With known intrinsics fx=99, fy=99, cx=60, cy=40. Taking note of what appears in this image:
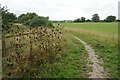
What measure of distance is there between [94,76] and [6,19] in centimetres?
637

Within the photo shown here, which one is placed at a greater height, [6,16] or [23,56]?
[6,16]

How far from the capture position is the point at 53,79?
3740mm

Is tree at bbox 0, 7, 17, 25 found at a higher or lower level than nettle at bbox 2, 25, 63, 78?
higher

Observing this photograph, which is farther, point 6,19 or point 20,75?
point 6,19

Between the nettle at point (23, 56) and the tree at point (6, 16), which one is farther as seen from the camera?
the tree at point (6, 16)

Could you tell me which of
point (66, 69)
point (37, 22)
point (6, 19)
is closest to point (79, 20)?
point (37, 22)

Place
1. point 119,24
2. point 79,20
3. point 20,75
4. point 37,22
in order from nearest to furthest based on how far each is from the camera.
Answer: point 20,75, point 119,24, point 37,22, point 79,20

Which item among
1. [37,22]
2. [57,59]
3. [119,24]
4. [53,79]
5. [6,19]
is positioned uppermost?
[37,22]

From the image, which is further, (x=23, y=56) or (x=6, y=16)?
(x=6, y=16)

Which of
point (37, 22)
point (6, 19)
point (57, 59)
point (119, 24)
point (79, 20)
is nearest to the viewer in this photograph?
point (119, 24)

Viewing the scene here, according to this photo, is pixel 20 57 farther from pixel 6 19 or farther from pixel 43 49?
pixel 6 19

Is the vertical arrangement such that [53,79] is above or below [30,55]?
below

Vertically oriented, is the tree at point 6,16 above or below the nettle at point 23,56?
above

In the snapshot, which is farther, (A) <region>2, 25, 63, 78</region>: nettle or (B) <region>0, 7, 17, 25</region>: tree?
(B) <region>0, 7, 17, 25</region>: tree
